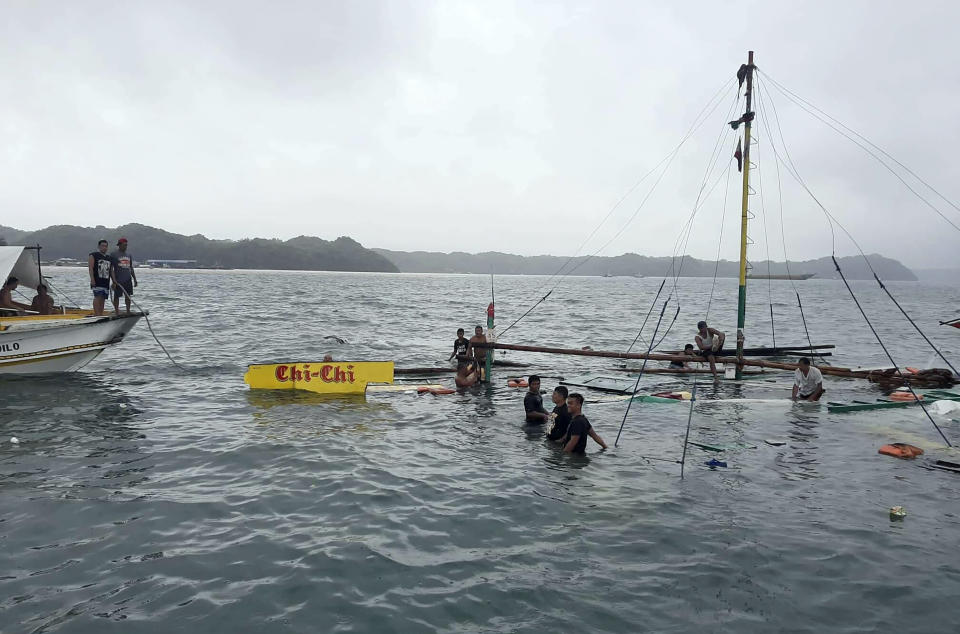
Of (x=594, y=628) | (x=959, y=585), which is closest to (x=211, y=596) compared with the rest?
(x=594, y=628)

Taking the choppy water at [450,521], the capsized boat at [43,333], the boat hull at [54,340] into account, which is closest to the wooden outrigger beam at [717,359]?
the choppy water at [450,521]

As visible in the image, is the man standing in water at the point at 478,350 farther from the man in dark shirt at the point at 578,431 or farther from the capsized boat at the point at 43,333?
the capsized boat at the point at 43,333

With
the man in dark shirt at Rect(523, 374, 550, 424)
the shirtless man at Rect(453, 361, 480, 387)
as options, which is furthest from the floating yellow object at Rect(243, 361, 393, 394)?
the man in dark shirt at Rect(523, 374, 550, 424)

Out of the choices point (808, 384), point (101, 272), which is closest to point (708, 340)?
point (808, 384)

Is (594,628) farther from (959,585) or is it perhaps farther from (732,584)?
(959,585)

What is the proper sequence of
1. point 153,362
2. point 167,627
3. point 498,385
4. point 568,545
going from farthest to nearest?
1. point 153,362
2. point 498,385
3. point 568,545
4. point 167,627

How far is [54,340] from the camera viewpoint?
64.8 feet

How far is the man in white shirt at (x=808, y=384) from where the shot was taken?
18.6 metres

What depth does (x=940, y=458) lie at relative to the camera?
509 inches

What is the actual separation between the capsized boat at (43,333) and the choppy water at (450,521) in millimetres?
2483

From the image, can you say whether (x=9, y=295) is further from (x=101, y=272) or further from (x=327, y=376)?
(x=327, y=376)

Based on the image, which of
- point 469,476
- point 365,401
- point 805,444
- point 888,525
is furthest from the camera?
point 365,401

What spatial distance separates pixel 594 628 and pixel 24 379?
2158 cm

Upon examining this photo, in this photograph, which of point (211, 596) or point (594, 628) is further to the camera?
point (211, 596)
